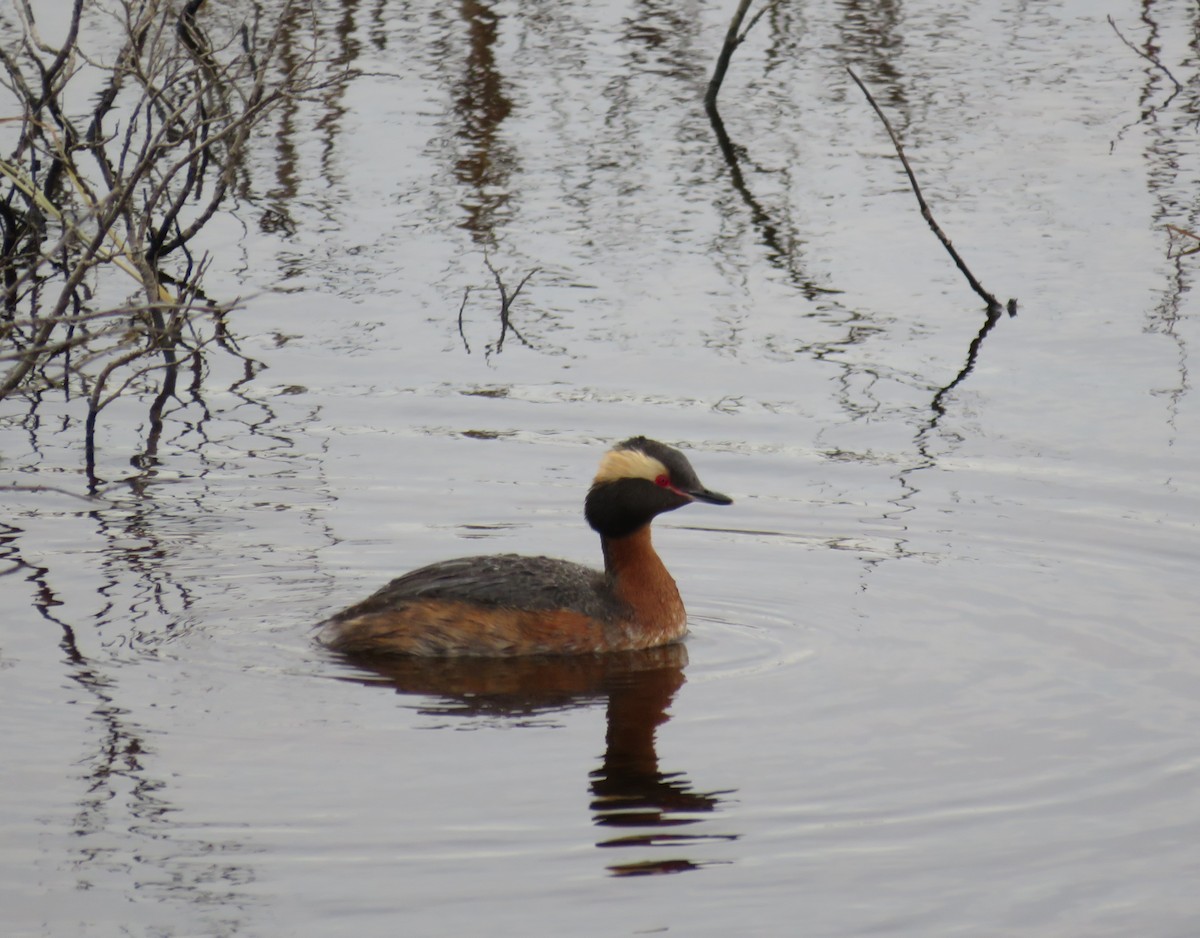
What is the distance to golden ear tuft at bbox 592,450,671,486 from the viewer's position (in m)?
8.69

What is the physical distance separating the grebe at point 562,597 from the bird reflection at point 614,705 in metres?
0.08

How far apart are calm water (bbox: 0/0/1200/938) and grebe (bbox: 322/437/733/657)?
187 mm

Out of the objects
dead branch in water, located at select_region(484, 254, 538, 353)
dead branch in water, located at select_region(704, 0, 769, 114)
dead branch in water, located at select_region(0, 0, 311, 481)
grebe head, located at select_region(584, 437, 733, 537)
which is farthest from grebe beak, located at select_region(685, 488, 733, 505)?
dead branch in water, located at select_region(704, 0, 769, 114)

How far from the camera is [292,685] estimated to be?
7.79 metres

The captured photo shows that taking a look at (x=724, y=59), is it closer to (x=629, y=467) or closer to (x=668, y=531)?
(x=668, y=531)

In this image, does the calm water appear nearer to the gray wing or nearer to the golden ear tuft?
the gray wing

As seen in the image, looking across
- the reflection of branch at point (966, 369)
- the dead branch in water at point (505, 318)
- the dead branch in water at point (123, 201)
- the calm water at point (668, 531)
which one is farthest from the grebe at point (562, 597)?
the dead branch in water at point (505, 318)

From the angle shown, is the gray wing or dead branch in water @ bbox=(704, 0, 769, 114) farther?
dead branch in water @ bbox=(704, 0, 769, 114)

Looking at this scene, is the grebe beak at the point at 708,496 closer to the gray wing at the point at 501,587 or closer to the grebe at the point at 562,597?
the grebe at the point at 562,597

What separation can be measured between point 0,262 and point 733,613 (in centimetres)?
370

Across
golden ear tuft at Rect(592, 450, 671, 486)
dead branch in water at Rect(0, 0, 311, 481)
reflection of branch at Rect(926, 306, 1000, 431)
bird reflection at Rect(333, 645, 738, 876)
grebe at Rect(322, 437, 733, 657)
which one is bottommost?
bird reflection at Rect(333, 645, 738, 876)

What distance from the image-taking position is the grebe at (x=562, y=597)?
8312 millimetres

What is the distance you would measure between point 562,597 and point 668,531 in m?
1.46

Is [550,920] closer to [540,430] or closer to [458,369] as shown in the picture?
[540,430]
